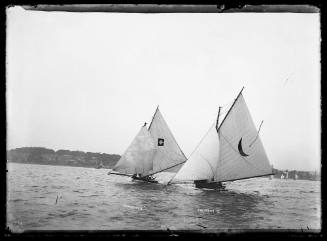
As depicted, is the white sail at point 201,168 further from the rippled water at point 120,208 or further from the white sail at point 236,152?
the rippled water at point 120,208

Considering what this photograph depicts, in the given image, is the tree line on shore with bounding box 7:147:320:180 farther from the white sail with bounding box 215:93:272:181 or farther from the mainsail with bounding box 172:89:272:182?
the mainsail with bounding box 172:89:272:182

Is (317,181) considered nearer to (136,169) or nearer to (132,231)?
(132,231)

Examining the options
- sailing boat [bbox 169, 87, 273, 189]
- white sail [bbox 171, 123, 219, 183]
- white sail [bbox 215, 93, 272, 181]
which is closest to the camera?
white sail [bbox 215, 93, 272, 181]

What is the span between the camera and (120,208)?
3.40 metres

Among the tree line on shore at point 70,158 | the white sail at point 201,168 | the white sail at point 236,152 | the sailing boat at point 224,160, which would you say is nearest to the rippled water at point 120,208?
the tree line on shore at point 70,158

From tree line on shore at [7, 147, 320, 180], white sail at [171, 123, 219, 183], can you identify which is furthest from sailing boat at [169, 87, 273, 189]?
tree line on shore at [7, 147, 320, 180]

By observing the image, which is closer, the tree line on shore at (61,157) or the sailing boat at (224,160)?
the tree line on shore at (61,157)

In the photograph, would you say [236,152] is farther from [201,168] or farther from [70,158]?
[70,158]

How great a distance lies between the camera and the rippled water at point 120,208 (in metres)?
3.23

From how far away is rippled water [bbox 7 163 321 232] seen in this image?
323 centimetres

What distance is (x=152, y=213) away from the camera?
337 cm
